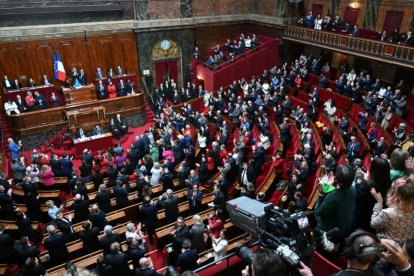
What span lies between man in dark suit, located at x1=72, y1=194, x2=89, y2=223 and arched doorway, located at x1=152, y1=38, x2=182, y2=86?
10402mm

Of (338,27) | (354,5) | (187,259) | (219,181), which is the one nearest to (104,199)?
(219,181)

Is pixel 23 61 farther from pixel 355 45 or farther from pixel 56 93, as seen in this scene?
pixel 355 45

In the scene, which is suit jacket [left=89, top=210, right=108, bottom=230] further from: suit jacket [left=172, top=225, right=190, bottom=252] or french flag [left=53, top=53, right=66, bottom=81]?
french flag [left=53, top=53, right=66, bottom=81]

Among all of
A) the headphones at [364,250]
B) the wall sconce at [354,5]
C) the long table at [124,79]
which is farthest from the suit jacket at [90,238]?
the wall sconce at [354,5]

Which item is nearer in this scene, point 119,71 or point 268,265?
point 268,265

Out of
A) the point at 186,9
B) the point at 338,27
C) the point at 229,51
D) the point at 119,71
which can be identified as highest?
the point at 186,9

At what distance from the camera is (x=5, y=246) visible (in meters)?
5.41

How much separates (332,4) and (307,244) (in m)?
14.5

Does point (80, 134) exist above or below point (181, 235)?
below

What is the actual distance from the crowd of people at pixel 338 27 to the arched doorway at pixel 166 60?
5947 millimetres

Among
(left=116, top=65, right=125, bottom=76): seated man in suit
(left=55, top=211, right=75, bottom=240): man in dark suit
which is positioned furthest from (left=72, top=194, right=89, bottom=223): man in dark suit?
(left=116, top=65, right=125, bottom=76): seated man in suit

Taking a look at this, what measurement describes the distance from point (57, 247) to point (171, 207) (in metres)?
1.99

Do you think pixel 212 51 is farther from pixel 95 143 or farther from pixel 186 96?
pixel 95 143

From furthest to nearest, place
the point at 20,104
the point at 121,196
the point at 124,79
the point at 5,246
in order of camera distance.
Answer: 1. the point at 124,79
2. the point at 20,104
3. the point at 121,196
4. the point at 5,246
